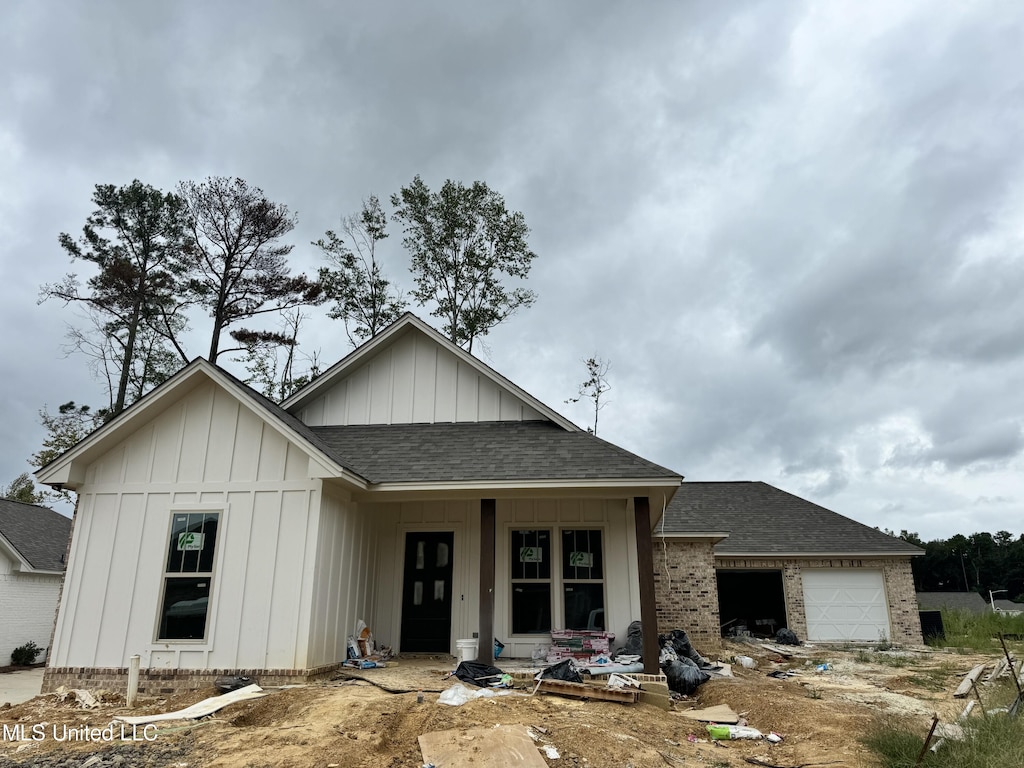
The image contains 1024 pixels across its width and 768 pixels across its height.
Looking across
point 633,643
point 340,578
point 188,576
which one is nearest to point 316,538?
point 340,578

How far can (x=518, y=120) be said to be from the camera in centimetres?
2042

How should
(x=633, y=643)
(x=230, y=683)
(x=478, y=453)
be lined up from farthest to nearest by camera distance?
(x=478, y=453) < (x=633, y=643) < (x=230, y=683)

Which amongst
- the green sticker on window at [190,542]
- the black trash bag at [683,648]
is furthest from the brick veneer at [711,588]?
the green sticker on window at [190,542]

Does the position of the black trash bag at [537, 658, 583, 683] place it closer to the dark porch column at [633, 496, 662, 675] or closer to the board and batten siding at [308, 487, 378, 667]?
the dark porch column at [633, 496, 662, 675]

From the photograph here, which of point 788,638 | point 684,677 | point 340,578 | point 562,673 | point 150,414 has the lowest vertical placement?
point 788,638

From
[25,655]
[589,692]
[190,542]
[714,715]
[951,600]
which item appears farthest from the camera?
[951,600]

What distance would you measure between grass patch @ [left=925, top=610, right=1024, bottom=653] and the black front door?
565 inches

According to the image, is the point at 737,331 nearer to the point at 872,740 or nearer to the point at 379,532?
the point at 379,532

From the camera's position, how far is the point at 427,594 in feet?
37.7

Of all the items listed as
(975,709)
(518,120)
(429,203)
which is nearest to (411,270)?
(429,203)

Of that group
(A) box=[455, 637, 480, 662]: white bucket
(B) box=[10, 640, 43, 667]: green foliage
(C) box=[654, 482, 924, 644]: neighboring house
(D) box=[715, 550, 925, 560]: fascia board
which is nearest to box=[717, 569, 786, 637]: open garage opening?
(C) box=[654, 482, 924, 644]: neighboring house

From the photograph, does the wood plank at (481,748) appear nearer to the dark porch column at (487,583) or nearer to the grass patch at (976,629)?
the dark porch column at (487,583)

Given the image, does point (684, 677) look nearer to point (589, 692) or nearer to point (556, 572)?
point (589, 692)

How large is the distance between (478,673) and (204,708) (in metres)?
3.38
